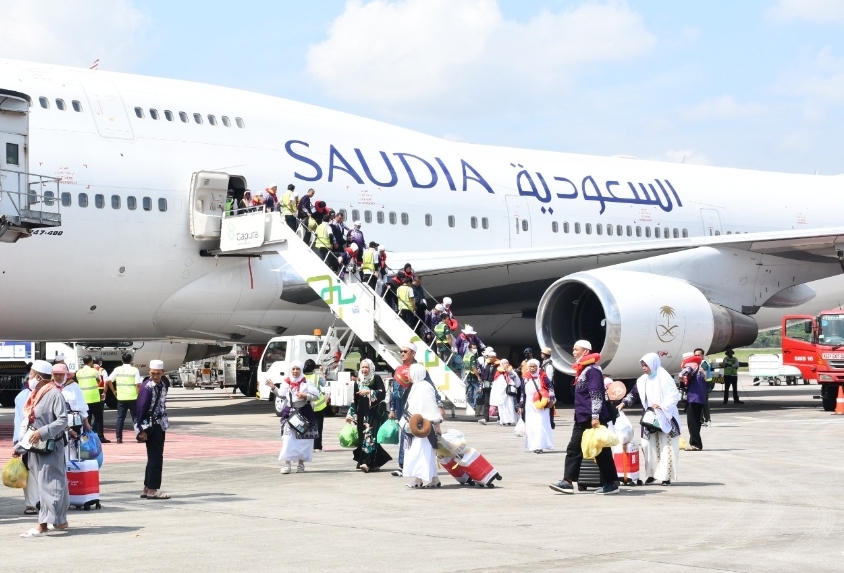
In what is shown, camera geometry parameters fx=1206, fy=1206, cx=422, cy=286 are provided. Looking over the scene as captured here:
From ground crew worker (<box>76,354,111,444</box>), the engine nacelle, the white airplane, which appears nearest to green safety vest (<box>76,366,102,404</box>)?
ground crew worker (<box>76,354,111,444</box>)

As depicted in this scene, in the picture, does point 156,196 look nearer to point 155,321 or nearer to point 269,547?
point 155,321

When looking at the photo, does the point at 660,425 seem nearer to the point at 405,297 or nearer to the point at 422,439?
the point at 422,439

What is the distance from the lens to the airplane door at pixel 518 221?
23844 mm

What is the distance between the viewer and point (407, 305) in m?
19.9

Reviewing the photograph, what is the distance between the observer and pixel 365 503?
33.5 ft

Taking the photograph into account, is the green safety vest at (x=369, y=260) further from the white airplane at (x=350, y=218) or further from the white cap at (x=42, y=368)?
the white cap at (x=42, y=368)

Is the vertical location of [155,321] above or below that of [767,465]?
above

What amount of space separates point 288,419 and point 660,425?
12.7ft

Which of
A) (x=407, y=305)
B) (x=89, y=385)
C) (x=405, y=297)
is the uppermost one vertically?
(x=405, y=297)

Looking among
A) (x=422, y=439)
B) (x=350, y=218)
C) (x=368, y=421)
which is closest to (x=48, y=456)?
(x=422, y=439)

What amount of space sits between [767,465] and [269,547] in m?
6.92

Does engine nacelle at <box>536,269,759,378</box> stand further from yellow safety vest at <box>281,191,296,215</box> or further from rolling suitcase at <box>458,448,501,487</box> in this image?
rolling suitcase at <box>458,448,501,487</box>

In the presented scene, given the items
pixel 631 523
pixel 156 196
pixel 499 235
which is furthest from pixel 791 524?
pixel 499 235

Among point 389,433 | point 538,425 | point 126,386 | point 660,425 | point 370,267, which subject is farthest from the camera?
point 370,267
